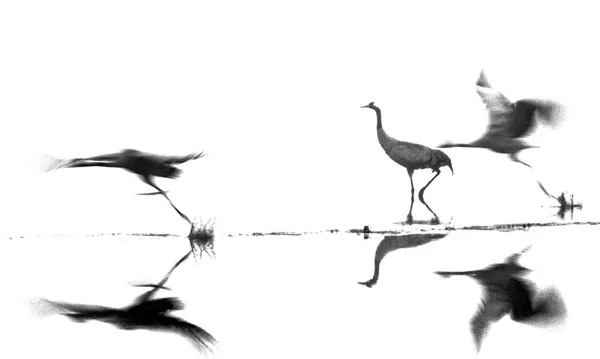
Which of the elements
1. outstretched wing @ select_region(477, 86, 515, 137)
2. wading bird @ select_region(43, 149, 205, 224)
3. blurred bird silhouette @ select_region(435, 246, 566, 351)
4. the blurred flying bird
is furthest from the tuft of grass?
outstretched wing @ select_region(477, 86, 515, 137)

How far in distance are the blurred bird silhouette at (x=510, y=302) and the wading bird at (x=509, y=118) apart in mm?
905

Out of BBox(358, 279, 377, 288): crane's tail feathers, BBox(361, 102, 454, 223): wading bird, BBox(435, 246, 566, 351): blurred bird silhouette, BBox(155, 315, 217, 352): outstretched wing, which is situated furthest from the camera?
BBox(361, 102, 454, 223): wading bird

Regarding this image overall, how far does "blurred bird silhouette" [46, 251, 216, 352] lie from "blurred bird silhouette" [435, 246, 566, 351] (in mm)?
500

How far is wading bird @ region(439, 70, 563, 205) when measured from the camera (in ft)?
8.32

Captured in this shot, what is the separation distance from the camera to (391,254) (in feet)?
6.34

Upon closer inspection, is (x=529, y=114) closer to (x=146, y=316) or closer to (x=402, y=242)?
(x=402, y=242)

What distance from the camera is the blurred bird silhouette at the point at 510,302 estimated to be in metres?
1.34

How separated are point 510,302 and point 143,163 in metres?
1.21

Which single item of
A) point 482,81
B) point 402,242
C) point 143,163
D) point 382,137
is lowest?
point 402,242

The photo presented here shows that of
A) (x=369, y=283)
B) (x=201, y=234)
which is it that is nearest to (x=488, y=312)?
(x=369, y=283)

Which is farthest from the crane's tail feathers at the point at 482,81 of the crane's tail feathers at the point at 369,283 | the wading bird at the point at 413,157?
the crane's tail feathers at the point at 369,283

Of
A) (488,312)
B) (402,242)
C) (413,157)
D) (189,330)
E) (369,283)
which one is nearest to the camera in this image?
(189,330)

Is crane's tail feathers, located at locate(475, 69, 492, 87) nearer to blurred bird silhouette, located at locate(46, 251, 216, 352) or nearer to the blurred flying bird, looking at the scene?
the blurred flying bird

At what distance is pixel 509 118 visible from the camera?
8.32 ft
